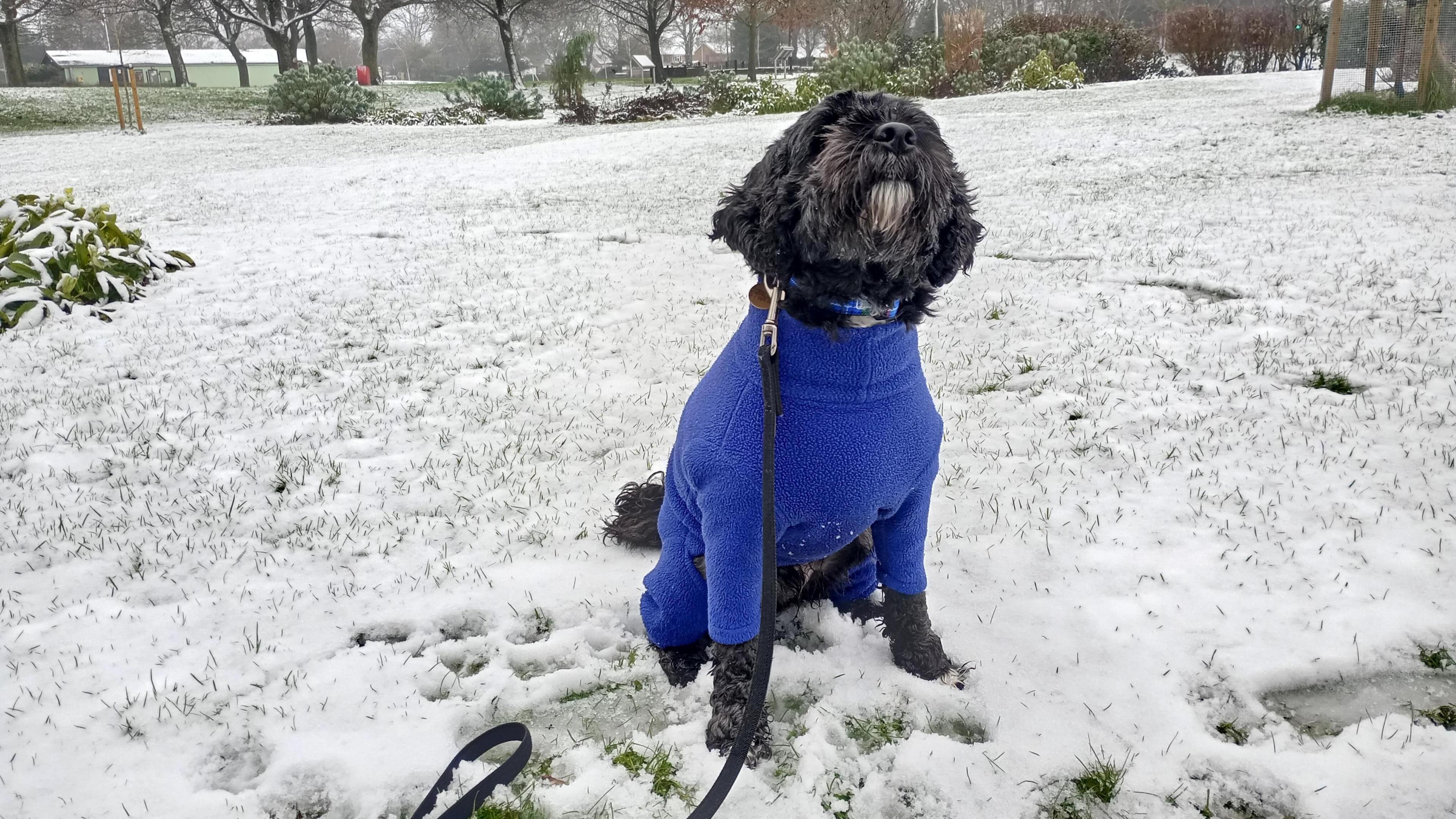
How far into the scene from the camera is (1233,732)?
226cm

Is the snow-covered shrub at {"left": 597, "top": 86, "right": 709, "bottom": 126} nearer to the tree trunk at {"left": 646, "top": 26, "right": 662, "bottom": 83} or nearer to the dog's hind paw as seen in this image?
the tree trunk at {"left": 646, "top": 26, "right": 662, "bottom": 83}

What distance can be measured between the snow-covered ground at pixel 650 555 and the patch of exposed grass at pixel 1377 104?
25.7 feet

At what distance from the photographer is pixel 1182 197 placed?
896 cm

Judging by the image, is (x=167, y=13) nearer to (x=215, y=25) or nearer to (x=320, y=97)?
(x=215, y=25)

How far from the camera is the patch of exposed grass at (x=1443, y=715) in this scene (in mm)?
2191

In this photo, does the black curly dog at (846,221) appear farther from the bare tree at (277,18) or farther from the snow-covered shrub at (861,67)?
the bare tree at (277,18)

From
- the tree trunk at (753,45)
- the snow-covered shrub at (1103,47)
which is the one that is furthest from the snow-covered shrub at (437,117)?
the tree trunk at (753,45)

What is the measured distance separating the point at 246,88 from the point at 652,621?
5061 centimetres

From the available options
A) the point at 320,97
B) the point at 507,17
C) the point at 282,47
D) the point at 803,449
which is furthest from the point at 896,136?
the point at 282,47

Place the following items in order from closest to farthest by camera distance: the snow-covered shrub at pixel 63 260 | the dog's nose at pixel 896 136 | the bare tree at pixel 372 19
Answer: the dog's nose at pixel 896 136 < the snow-covered shrub at pixel 63 260 < the bare tree at pixel 372 19

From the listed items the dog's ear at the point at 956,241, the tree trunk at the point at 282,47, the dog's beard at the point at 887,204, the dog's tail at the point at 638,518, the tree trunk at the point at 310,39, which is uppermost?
the tree trunk at the point at 310,39

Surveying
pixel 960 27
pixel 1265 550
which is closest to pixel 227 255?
pixel 1265 550

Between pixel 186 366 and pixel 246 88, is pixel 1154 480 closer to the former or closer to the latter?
pixel 186 366

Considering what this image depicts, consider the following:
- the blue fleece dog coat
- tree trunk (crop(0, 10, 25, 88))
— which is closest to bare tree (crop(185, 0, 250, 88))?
→ tree trunk (crop(0, 10, 25, 88))
